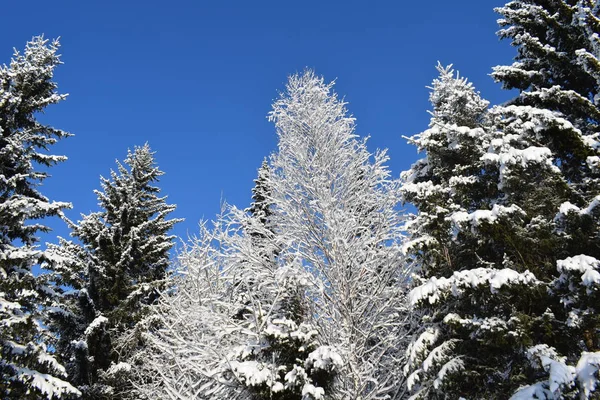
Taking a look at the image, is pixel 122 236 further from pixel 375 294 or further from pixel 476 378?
pixel 476 378

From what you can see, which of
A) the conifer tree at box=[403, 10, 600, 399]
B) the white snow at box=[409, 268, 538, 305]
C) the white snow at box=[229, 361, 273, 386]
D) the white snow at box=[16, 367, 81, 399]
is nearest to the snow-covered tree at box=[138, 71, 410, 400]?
the white snow at box=[229, 361, 273, 386]

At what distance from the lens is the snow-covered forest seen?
19.9 feet

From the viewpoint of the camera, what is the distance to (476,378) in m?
6.20

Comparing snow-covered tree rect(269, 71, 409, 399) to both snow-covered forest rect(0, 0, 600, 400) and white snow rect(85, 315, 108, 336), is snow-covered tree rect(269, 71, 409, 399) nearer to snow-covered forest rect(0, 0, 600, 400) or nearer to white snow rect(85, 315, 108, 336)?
snow-covered forest rect(0, 0, 600, 400)

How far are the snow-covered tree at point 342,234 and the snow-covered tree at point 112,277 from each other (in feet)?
13.7

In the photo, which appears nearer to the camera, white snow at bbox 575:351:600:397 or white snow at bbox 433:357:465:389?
white snow at bbox 575:351:600:397

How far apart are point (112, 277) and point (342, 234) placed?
860 cm

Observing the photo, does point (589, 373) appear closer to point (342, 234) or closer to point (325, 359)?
point (325, 359)

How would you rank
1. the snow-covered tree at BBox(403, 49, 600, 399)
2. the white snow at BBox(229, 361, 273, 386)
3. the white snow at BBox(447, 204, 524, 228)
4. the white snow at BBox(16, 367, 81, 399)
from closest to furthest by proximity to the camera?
1. the snow-covered tree at BBox(403, 49, 600, 399)
2. the white snow at BBox(229, 361, 273, 386)
3. the white snow at BBox(447, 204, 524, 228)
4. the white snow at BBox(16, 367, 81, 399)

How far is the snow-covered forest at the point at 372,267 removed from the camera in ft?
19.9

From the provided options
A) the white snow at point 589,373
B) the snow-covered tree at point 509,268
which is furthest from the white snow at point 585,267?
the white snow at point 589,373

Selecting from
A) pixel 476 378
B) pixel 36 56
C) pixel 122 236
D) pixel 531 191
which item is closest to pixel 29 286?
pixel 122 236

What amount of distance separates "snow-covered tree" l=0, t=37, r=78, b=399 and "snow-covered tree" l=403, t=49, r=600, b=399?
7528mm

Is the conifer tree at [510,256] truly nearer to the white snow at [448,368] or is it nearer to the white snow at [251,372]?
the white snow at [448,368]
